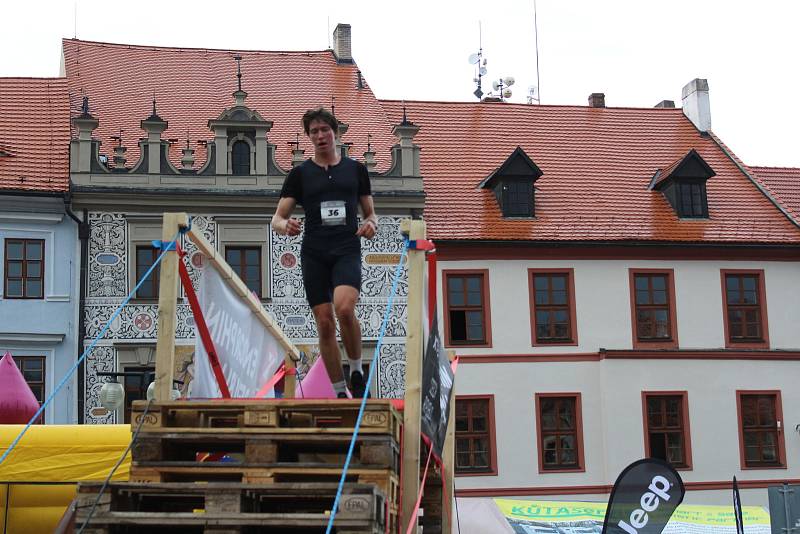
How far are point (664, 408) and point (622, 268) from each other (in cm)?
301

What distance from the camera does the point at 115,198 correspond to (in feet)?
84.4

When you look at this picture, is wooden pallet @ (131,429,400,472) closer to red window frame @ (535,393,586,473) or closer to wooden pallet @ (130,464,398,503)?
wooden pallet @ (130,464,398,503)

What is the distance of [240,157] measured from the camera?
26.8 metres

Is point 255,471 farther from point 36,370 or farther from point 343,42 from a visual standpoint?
point 343,42

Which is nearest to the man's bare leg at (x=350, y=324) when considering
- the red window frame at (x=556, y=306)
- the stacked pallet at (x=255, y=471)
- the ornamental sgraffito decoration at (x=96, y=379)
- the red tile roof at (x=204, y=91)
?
the stacked pallet at (x=255, y=471)

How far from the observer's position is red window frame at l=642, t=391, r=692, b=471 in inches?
1070

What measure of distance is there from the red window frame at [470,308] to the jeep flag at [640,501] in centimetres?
1464

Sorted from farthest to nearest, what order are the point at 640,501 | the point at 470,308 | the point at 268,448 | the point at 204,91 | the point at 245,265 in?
the point at 204,91 < the point at 470,308 < the point at 245,265 < the point at 640,501 < the point at 268,448

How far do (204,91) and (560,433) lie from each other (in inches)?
443

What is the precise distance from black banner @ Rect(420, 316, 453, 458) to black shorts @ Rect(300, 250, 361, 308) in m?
0.61

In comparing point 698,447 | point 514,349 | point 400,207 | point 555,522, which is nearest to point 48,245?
point 400,207

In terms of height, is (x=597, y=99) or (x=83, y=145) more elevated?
(x=597, y=99)

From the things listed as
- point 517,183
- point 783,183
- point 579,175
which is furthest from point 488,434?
point 783,183

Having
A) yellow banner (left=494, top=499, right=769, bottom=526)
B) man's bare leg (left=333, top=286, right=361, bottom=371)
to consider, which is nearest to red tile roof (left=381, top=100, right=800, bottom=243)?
yellow banner (left=494, top=499, right=769, bottom=526)
